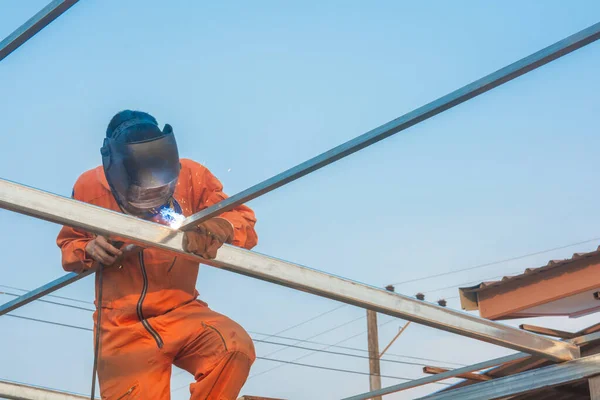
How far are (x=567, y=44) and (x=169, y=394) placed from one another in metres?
2.44

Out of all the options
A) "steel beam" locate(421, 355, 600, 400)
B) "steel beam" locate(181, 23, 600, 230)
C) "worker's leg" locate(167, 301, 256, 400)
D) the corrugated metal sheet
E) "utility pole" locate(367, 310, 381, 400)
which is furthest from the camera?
"utility pole" locate(367, 310, 381, 400)

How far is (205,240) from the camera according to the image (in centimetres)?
427

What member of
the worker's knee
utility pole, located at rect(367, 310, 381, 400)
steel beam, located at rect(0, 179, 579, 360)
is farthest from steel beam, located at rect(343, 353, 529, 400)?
utility pole, located at rect(367, 310, 381, 400)

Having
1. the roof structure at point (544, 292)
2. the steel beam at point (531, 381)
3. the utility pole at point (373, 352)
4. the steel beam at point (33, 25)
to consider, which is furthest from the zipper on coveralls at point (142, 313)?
the utility pole at point (373, 352)

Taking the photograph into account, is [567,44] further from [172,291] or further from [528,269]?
[528,269]

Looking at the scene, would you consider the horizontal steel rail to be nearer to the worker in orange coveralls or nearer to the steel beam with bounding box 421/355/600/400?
the steel beam with bounding box 421/355/600/400

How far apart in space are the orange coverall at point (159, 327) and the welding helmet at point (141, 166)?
0.95 feet

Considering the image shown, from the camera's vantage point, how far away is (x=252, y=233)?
15.8 ft

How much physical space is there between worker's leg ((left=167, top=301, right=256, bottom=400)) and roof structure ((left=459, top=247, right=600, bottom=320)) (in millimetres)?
3411

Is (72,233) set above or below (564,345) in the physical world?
above

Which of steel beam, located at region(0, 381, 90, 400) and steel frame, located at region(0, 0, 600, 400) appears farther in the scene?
steel beam, located at region(0, 381, 90, 400)

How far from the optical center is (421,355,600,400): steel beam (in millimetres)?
5289

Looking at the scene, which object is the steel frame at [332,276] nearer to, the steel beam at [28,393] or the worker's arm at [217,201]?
the worker's arm at [217,201]

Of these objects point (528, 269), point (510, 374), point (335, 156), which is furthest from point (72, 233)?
point (528, 269)
